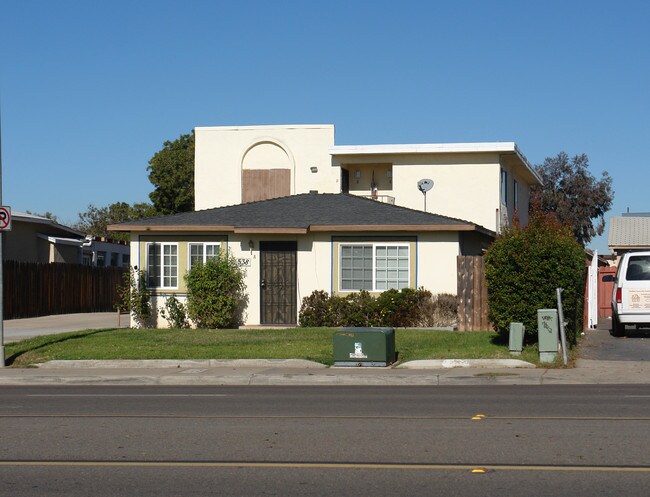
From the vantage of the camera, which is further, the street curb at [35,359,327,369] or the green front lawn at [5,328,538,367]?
the green front lawn at [5,328,538,367]

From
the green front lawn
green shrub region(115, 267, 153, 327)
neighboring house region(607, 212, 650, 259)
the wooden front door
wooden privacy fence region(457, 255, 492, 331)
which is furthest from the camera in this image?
neighboring house region(607, 212, 650, 259)

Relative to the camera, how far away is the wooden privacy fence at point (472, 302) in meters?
Result: 25.9

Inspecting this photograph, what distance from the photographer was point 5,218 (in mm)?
20266

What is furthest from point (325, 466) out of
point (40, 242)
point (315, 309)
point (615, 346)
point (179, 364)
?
point (40, 242)

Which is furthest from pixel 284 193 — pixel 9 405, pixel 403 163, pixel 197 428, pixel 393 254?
pixel 197 428

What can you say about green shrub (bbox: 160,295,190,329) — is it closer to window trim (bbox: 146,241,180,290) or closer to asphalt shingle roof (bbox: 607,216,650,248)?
window trim (bbox: 146,241,180,290)

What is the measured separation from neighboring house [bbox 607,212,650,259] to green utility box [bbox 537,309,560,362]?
96.5 feet

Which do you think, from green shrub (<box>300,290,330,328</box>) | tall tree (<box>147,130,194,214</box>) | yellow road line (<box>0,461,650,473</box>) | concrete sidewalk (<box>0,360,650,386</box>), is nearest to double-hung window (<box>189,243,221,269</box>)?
green shrub (<box>300,290,330,328</box>)

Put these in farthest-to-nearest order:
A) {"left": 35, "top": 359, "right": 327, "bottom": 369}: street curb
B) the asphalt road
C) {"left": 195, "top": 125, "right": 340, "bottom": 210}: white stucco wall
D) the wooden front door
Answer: {"left": 195, "top": 125, "right": 340, "bottom": 210}: white stucco wall < the wooden front door < {"left": 35, "top": 359, "right": 327, "bottom": 369}: street curb < the asphalt road

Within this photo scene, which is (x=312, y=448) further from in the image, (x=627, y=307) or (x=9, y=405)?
(x=627, y=307)

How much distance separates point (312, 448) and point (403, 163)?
27.4 m

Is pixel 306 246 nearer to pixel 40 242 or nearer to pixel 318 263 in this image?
pixel 318 263

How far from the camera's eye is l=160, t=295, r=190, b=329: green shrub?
27844 millimetres

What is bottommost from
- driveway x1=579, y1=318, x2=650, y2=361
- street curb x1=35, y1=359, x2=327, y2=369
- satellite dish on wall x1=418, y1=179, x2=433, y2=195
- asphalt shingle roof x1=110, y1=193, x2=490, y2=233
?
street curb x1=35, y1=359, x2=327, y2=369
